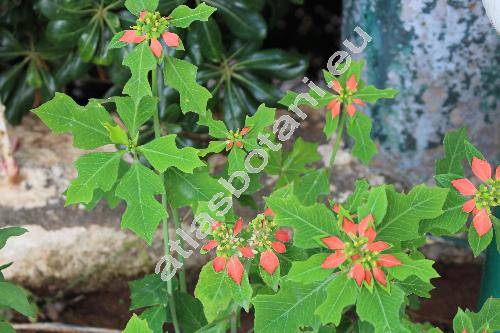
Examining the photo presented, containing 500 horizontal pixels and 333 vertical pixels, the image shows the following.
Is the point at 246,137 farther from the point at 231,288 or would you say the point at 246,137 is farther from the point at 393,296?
the point at 393,296

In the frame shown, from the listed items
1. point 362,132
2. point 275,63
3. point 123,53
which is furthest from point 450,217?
point 123,53

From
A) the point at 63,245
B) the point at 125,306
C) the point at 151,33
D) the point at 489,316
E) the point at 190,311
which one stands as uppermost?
the point at 151,33

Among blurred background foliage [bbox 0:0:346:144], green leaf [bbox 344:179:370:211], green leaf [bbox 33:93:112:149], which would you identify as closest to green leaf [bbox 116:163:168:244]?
green leaf [bbox 33:93:112:149]

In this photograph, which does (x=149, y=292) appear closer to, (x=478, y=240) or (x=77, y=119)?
(x=77, y=119)

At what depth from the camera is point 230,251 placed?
1291mm

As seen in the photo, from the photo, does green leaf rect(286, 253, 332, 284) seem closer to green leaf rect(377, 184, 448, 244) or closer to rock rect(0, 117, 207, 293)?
green leaf rect(377, 184, 448, 244)

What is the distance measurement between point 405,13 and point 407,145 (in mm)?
394

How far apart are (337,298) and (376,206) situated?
15 centimetres

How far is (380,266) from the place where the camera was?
45.9 inches

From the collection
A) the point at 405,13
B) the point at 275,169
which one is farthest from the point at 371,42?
the point at 275,169

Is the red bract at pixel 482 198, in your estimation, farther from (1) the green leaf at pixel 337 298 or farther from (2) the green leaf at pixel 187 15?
(2) the green leaf at pixel 187 15

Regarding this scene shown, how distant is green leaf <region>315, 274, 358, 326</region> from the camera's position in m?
1.14

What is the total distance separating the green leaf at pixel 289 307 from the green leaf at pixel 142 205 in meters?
0.22

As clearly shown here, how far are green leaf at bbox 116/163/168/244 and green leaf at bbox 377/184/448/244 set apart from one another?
1.21ft
